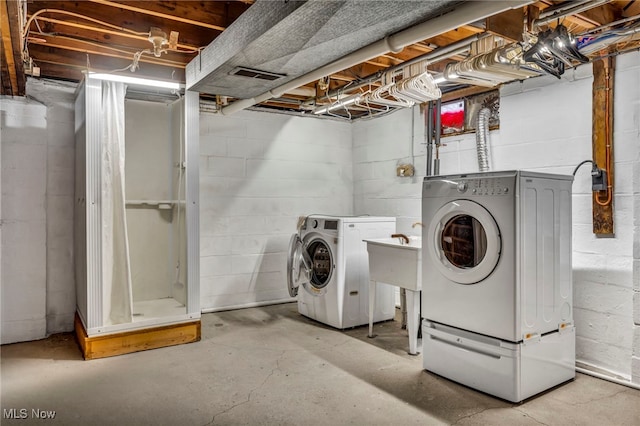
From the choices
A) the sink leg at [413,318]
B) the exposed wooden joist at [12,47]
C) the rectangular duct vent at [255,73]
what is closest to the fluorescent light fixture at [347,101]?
the rectangular duct vent at [255,73]

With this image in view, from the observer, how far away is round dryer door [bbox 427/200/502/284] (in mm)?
2686

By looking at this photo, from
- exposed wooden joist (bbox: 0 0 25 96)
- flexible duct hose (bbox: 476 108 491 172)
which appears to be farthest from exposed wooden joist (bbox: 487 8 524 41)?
exposed wooden joist (bbox: 0 0 25 96)

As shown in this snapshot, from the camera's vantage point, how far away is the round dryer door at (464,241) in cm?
269

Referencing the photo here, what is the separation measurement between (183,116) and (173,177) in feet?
2.66

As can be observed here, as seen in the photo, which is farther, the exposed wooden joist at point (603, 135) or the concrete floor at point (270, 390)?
the exposed wooden joist at point (603, 135)

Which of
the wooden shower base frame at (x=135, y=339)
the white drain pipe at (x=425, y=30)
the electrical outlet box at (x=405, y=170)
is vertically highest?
the white drain pipe at (x=425, y=30)

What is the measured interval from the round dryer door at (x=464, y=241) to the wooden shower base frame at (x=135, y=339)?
2.13 meters

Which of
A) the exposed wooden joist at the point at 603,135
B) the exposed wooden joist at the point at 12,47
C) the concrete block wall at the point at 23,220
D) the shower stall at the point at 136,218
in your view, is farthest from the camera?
the concrete block wall at the point at 23,220

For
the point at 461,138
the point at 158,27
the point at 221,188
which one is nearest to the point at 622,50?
the point at 461,138

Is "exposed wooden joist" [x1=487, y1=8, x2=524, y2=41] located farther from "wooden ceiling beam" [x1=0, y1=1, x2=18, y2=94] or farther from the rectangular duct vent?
"wooden ceiling beam" [x1=0, y1=1, x2=18, y2=94]

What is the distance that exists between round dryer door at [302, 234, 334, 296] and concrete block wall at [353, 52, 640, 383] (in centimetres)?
174

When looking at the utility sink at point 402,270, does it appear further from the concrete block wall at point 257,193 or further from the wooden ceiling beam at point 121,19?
the wooden ceiling beam at point 121,19

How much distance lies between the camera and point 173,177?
4.29m

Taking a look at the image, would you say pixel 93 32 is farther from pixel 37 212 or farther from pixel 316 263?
pixel 316 263
